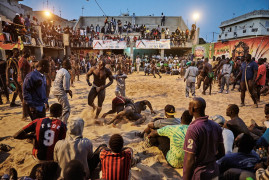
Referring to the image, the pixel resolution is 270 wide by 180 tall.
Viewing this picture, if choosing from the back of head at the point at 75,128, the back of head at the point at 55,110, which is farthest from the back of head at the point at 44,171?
the back of head at the point at 55,110

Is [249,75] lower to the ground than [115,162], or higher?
higher

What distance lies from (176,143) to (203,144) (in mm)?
1112

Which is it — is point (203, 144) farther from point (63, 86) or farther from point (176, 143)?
point (63, 86)

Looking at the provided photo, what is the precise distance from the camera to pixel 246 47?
45.2 feet

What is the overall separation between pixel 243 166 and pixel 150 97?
6294 millimetres

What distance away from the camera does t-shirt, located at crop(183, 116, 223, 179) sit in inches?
67.7

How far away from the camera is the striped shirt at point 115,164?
6.72 ft

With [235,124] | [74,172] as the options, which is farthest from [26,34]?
[235,124]

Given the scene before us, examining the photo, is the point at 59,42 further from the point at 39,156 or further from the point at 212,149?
the point at 212,149

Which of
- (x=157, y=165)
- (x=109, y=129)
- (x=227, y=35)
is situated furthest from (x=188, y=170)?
(x=227, y=35)

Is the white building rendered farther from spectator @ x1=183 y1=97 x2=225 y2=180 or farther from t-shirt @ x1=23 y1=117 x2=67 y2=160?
t-shirt @ x1=23 y1=117 x2=67 y2=160

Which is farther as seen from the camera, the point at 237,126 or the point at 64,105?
the point at 64,105

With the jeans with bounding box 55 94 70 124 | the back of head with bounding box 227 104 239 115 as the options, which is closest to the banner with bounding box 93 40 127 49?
the jeans with bounding box 55 94 70 124

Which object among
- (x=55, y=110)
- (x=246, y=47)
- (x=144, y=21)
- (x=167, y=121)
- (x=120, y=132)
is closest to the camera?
(x=55, y=110)
